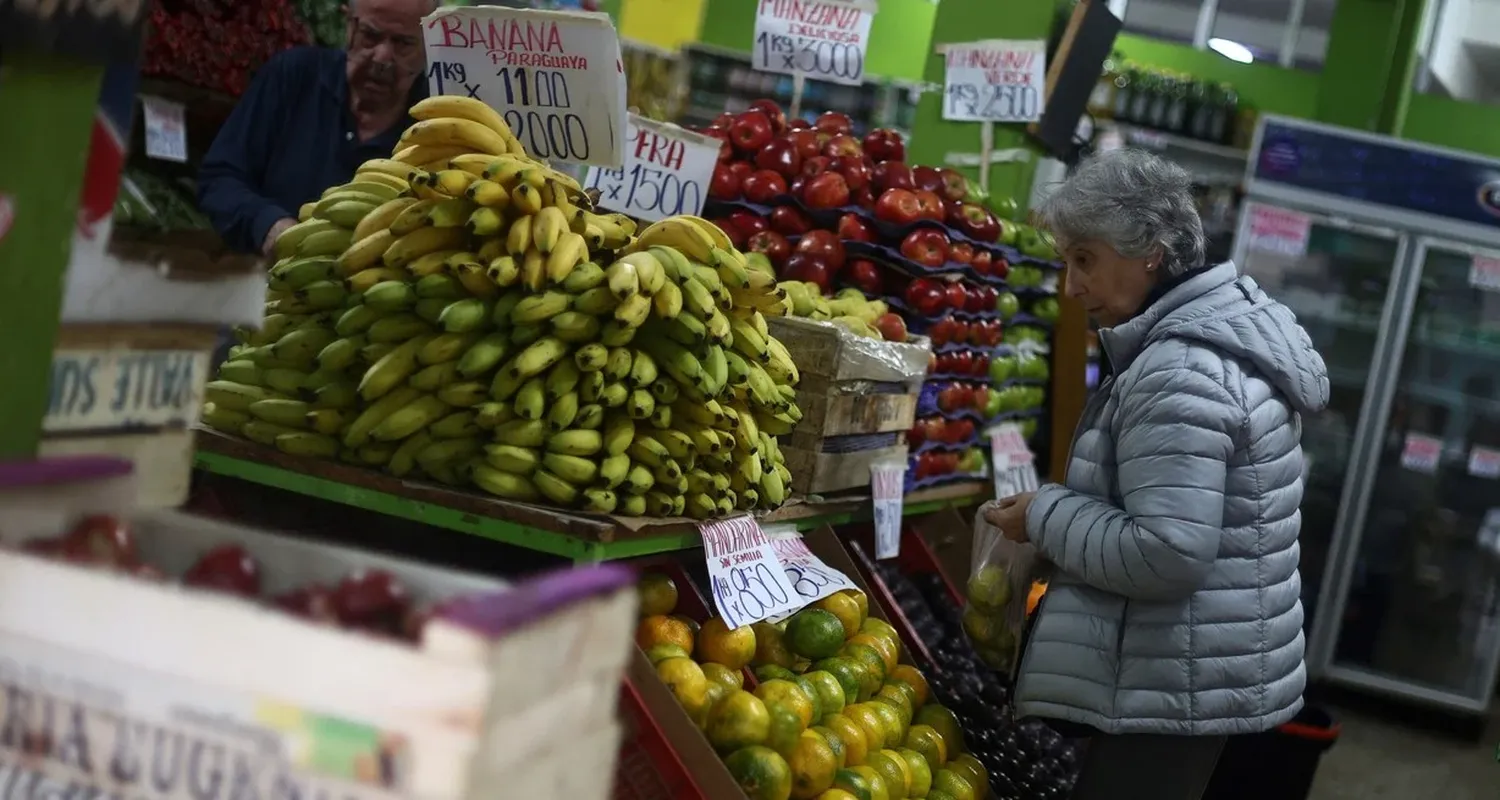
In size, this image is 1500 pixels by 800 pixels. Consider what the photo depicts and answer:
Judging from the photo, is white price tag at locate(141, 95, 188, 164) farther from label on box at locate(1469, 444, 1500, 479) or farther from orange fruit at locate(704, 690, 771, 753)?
label on box at locate(1469, 444, 1500, 479)

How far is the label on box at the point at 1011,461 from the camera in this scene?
4.17 meters

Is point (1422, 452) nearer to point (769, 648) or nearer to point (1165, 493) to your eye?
point (1165, 493)

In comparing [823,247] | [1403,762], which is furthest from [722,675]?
[1403,762]

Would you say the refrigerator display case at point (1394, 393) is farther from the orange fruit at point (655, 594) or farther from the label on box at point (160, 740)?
the label on box at point (160, 740)

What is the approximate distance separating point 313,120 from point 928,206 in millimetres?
1592

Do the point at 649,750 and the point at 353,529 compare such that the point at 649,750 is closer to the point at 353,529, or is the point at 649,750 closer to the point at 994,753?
the point at 353,529

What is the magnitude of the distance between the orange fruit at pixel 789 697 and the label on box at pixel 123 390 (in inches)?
52.9

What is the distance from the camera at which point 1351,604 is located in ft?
26.4

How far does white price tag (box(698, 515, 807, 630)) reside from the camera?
239cm

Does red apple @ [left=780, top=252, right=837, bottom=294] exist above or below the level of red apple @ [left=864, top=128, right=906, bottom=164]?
below

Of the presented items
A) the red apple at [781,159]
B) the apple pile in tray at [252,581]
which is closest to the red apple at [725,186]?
the red apple at [781,159]

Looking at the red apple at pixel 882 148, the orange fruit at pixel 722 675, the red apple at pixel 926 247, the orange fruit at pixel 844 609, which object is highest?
the red apple at pixel 882 148

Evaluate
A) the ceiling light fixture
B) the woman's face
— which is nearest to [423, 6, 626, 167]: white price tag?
the woman's face

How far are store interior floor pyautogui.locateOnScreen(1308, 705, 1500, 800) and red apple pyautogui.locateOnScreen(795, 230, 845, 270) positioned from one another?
3.77 meters
